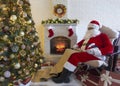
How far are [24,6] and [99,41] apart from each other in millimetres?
1520

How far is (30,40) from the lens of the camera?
10.9 ft

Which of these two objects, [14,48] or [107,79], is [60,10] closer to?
[14,48]

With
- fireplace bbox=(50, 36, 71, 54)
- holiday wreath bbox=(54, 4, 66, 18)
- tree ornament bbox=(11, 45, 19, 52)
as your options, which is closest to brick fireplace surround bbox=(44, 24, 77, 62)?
fireplace bbox=(50, 36, 71, 54)

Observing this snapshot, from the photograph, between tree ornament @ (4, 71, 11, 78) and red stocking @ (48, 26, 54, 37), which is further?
red stocking @ (48, 26, 54, 37)

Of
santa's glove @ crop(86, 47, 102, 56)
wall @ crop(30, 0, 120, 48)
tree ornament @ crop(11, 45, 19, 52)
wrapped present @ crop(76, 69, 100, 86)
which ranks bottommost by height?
wrapped present @ crop(76, 69, 100, 86)

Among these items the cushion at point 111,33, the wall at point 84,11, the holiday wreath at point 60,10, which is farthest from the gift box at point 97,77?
the wall at point 84,11

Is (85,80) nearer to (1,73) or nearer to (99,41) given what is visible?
(99,41)

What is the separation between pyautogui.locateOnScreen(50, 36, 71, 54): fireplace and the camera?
508 centimetres

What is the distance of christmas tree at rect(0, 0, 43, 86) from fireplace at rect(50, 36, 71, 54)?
1.85 metres

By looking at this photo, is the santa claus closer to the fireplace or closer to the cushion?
the cushion

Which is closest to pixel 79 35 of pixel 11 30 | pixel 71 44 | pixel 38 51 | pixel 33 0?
pixel 71 44

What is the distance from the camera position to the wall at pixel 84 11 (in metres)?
5.38

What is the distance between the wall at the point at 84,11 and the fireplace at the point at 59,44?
445mm

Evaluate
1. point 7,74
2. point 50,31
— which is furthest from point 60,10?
point 7,74
